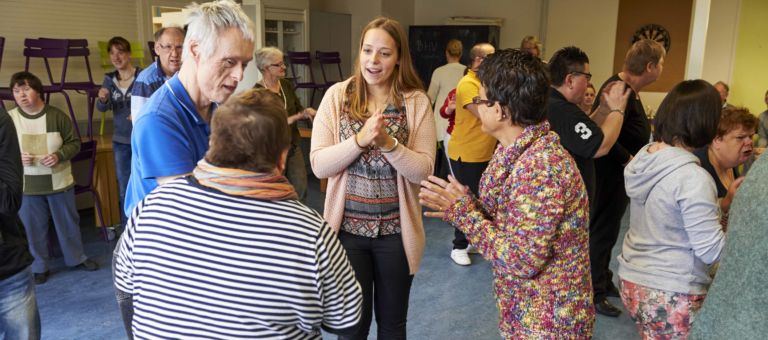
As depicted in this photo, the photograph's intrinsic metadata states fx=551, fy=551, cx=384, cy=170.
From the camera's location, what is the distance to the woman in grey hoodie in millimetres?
1710

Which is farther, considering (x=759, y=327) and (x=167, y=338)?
(x=167, y=338)

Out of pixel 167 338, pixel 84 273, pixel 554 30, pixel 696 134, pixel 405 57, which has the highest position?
pixel 554 30

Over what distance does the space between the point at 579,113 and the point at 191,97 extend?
186 centimetres

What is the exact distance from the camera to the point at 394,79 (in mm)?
1993

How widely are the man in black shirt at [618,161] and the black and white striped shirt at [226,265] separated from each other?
2302 mm

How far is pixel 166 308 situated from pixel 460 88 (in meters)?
2.76

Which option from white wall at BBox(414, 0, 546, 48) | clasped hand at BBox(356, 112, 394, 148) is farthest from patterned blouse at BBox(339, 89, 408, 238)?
white wall at BBox(414, 0, 546, 48)

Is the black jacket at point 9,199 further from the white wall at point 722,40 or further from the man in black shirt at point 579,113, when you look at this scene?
the white wall at point 722,40

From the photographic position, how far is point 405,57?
199cm

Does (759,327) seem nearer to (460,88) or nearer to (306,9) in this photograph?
(460,88)

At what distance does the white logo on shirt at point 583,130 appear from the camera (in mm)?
2576

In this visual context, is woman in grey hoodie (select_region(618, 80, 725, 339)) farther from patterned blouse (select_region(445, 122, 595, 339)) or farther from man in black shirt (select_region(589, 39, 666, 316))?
man in black shirt (select_region(589, 39, 666, 316))

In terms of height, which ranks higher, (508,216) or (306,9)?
(306,9)

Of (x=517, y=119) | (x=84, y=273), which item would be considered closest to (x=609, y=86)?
(x=517, y=119)
